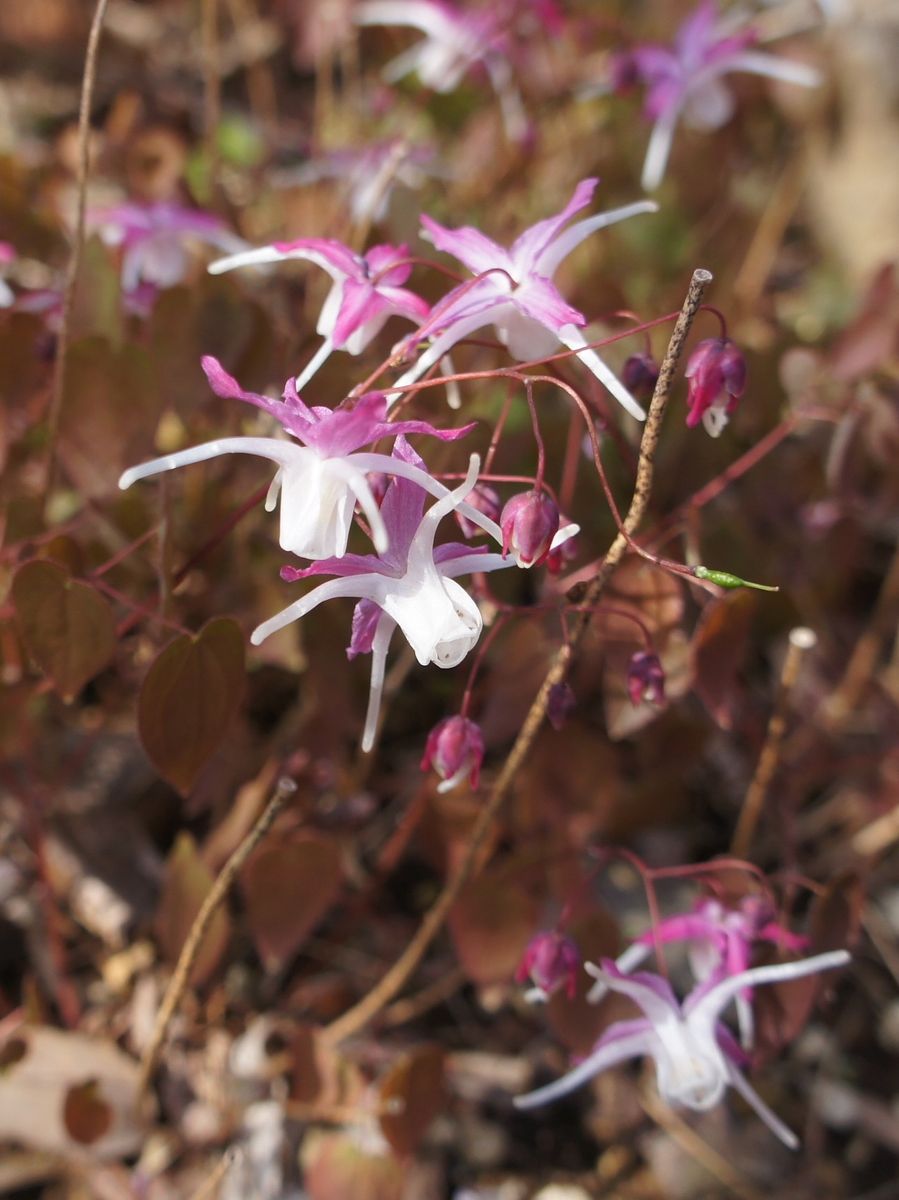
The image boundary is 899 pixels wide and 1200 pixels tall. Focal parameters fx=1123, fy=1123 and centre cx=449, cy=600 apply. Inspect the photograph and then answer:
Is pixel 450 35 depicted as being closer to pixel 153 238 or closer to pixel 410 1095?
pixel 153 238

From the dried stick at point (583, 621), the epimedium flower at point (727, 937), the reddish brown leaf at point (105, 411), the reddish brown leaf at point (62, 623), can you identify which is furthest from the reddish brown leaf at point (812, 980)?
the reddish brown leaf at point (105, 411)

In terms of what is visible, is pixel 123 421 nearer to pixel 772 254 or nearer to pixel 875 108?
pixel 772 254

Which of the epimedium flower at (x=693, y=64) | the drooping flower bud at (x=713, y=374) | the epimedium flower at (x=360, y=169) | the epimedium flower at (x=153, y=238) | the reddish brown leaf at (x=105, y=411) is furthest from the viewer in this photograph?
the epimedium flower at (x=360, y=169)

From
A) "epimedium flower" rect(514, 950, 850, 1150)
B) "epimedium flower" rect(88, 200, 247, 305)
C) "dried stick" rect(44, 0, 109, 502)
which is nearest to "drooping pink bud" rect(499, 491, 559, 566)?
"epimedium flower" rect(514, 950, 850, 1150)

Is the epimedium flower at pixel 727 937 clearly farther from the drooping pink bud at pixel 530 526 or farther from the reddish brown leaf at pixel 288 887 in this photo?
the drooping pink bud at pixel 530 526

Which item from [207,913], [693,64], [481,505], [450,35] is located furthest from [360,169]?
[207,913]

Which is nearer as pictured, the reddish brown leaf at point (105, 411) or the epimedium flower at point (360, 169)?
the reddish brown leaf at point (105, 411)

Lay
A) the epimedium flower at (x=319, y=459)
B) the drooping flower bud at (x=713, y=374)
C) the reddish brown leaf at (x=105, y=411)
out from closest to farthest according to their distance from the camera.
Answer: the epimedium flower at (x=319, y=459) → the drooping flower bud at (x=713, y=374) → the reddish brown leaf at (x=105, y=411)

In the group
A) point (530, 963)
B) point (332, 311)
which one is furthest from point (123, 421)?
point (530, 963)
